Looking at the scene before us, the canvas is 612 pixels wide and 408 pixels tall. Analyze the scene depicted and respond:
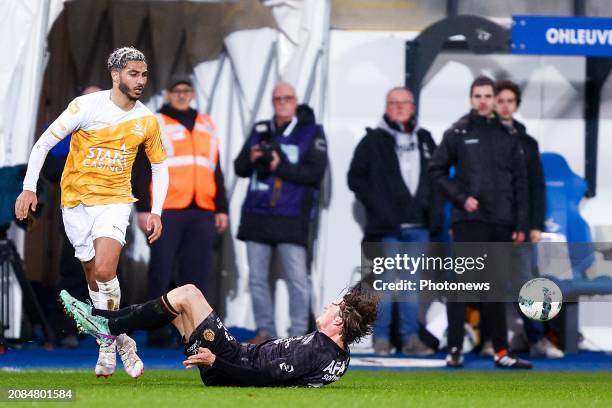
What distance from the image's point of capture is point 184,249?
42.1 feet

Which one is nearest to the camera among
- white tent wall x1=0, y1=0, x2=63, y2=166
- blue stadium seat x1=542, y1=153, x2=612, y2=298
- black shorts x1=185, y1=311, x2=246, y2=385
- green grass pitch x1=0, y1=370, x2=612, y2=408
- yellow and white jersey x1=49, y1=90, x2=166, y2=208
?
green grass pitch x1=0, y1=370, x2=612, y2=408

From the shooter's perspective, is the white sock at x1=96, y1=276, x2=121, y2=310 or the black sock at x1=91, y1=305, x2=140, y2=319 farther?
the white sock at x1=96, y1=276, x2=121, y2=310

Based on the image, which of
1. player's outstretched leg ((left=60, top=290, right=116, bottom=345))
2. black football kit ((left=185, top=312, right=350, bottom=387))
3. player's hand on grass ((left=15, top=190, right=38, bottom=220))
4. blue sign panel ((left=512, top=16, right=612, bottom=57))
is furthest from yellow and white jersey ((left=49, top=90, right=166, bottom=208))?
blue sign panel ((left=512, top=16, right=612, bottom=57))

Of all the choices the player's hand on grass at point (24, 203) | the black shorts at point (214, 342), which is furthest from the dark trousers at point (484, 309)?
the player's hand on grass at point (24, 203)

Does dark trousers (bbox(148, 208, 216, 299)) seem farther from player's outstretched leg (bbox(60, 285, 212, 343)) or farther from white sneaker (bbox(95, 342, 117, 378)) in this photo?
player's outstretched leg (bbox(60, 285, 212, 343))

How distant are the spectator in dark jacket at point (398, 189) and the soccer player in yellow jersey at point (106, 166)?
3793 mm

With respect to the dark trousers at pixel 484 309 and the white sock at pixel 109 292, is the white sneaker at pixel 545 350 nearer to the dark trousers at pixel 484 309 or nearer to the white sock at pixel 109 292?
the dark trousers at pixel 484 309

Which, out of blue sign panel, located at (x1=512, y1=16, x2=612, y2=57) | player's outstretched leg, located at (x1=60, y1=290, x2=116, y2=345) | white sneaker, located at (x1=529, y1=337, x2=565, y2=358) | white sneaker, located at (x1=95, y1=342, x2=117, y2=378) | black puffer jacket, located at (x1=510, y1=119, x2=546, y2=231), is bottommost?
white sneaker, located at (x1=529, y1=337, x2=565, y2=358)

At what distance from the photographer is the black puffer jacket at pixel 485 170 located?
11781mm

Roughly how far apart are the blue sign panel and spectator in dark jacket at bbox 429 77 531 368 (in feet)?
3.45

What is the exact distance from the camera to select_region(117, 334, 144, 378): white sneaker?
8.79 metres

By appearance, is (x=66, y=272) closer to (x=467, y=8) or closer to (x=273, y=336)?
(x=273, y=336)

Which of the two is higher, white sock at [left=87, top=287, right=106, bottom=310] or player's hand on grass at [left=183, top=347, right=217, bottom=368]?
white sock at [left=87, top=287, right=106, bottom=310]

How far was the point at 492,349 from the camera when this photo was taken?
1272cm
